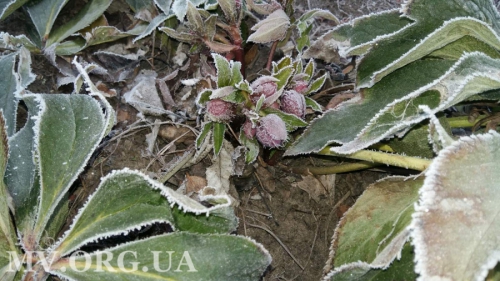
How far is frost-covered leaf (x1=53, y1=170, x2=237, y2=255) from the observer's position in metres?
0.82

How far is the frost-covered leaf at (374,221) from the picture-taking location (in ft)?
2.77

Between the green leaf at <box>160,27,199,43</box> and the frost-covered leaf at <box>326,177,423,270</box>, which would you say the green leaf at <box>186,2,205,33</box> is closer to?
the green leaf at <box>160,27,199,43</box>

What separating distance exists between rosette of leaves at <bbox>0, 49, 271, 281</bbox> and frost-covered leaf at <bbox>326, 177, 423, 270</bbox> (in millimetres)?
162

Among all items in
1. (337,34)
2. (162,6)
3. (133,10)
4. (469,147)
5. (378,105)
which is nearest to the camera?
(469,147)

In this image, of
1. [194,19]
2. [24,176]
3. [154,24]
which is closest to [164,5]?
[154,24]

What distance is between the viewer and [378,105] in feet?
3.21

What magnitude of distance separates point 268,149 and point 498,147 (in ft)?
1.73

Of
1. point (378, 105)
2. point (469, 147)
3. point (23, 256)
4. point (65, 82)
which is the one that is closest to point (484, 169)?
point (469, 147)

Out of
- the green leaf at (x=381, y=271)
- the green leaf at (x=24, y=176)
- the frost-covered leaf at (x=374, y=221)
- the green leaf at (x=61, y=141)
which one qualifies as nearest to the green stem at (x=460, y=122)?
the frost-covered leaf at (x=374, y=221)

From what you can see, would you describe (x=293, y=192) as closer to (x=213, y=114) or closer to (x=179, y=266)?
(x=213, y=114)

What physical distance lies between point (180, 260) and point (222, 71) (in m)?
0.36

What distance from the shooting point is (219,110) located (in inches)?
38.5

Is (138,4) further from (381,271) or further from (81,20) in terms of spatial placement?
(381,271)

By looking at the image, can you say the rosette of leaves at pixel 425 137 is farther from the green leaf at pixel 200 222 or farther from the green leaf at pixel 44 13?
the green leaf at pixel 44 13
